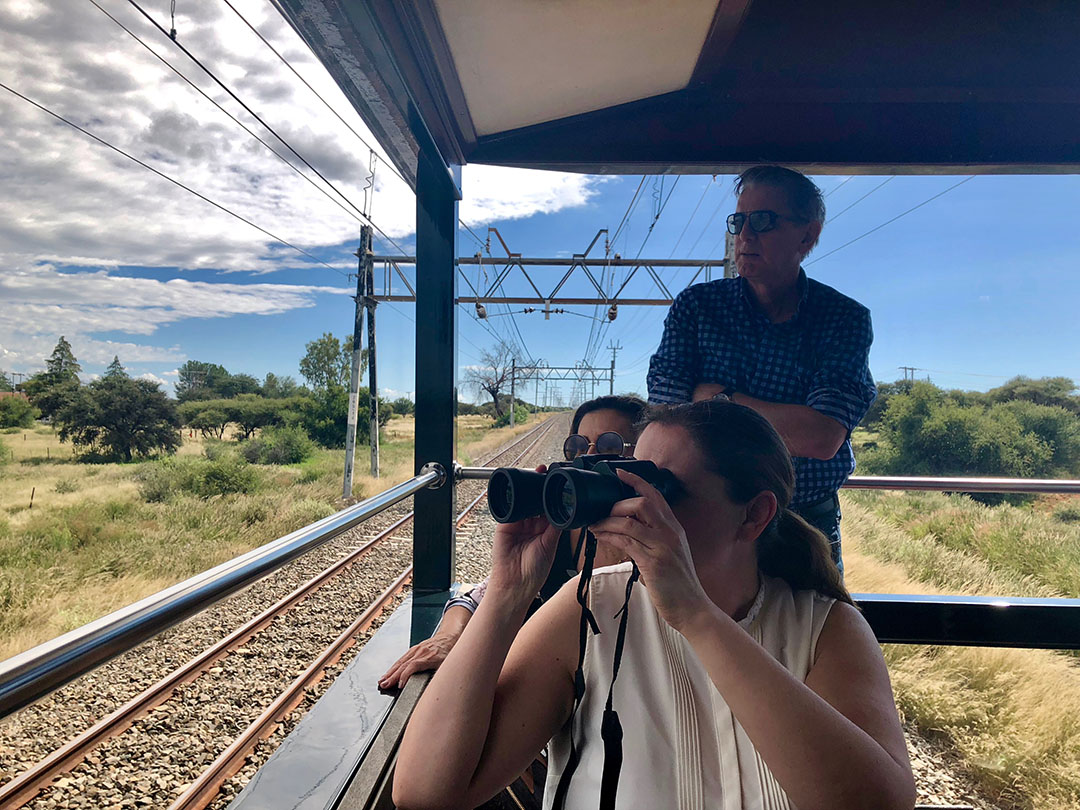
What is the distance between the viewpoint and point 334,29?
1265 mm

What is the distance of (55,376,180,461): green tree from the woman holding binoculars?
15.4 meters

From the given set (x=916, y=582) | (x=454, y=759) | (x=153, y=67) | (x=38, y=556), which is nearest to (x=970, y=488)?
(x=454, y=759)

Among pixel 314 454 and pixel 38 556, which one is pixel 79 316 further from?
pixel 38 556

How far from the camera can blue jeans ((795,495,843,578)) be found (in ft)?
4.54

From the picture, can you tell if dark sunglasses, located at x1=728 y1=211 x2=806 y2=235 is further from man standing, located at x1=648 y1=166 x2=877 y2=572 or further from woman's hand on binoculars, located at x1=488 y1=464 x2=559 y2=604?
woman's hand on binoculars, located at x1=488 y1=464 x2=559 y2=604

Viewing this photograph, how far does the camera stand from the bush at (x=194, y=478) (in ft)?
40.1

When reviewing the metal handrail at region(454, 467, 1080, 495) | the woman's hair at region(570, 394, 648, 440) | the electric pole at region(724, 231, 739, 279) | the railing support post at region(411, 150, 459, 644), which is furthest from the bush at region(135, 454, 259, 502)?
the woman's hair at region(570, 394, 648, 440)

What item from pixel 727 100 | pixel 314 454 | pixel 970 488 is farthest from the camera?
pixel 314 454

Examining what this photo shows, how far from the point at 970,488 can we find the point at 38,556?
10.8 meters

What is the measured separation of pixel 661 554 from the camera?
75cm

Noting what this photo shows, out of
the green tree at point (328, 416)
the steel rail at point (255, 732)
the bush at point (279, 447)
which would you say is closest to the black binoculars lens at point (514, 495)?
the steel rail at point (255, 732)

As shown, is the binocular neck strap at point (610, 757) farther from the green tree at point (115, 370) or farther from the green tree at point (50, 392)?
the green tree at point (115, 370)

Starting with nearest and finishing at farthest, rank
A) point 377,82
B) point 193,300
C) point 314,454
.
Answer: point 377,82 → point 314,454 → point 193,300

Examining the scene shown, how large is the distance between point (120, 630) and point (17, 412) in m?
14.0
